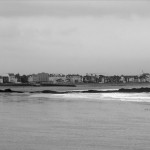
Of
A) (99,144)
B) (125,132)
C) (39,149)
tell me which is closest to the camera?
(39,149)

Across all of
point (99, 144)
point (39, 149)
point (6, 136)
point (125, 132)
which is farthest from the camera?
point (125, 132)

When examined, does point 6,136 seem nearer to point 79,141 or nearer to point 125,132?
point 79,141

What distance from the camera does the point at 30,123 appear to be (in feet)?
61.3

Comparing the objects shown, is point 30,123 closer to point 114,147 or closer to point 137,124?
point 137,124

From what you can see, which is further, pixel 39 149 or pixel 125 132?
pixel 125 132

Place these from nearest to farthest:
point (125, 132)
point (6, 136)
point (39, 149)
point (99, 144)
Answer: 1. point (39, 149)
2. point (99, 144)
3. point (6, 136)
4. point (125, 132)

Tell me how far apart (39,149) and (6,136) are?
2.68 metres

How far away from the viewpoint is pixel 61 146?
42.2 feet

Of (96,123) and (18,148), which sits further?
(96,123)

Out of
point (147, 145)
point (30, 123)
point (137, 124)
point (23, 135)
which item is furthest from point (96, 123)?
point (147, 145)

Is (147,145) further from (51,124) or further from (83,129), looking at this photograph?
(51,124)

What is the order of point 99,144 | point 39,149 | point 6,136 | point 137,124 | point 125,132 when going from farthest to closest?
point 137,124 < point 125,132 < point 6,136 < point 99,144 < point 39,149

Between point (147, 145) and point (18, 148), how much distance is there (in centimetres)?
400

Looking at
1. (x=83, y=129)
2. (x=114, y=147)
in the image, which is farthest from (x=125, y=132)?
(x=114, y=147)
